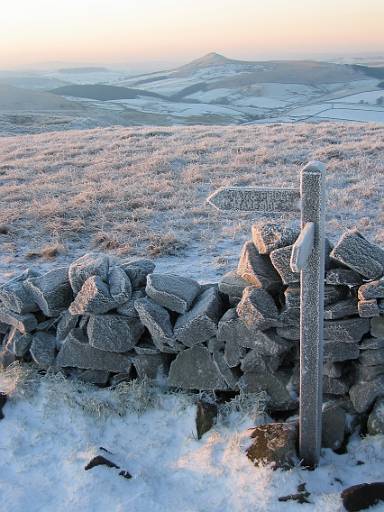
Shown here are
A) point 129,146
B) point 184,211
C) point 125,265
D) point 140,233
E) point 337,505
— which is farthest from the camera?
point 129,146

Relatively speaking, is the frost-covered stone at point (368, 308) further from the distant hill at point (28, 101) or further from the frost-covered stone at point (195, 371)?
the distant hill at point (28, 101)

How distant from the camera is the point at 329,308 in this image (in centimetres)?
461

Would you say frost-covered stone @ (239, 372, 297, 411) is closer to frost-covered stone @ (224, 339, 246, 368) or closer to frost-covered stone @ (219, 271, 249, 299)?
frost-covered stone @ (224, 339, 246, 368)

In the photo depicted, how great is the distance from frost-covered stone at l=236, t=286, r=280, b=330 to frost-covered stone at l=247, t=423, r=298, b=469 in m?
0.85

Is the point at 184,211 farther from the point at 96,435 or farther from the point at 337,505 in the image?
the point at 337,505

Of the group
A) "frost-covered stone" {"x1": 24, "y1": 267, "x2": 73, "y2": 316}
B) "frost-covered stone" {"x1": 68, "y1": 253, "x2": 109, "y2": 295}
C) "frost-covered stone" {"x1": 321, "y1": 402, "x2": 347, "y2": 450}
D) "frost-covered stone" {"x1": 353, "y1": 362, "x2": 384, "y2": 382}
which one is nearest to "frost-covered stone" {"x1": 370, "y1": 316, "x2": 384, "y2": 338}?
"frost-covered stone" {"x1": 353, "y1": 362, "x2": 384, "y2": 382}

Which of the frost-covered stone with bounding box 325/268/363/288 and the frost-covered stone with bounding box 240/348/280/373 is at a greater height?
the frost-covered stone with bounding box 325/268/363/288

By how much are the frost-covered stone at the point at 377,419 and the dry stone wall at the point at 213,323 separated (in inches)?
0.6

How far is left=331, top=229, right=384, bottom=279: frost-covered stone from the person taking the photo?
14.7 ft

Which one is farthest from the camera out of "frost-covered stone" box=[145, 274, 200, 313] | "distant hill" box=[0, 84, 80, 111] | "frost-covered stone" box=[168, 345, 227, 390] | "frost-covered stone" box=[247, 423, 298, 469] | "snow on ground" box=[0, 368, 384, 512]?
"distant hill" box=[0, 84, 80, 111]

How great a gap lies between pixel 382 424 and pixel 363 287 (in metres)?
1.14

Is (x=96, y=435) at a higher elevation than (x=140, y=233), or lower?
lower

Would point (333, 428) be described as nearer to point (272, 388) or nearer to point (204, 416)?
Answer: point (272, 388)

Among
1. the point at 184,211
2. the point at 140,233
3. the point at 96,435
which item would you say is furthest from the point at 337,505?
the point at 184,211
